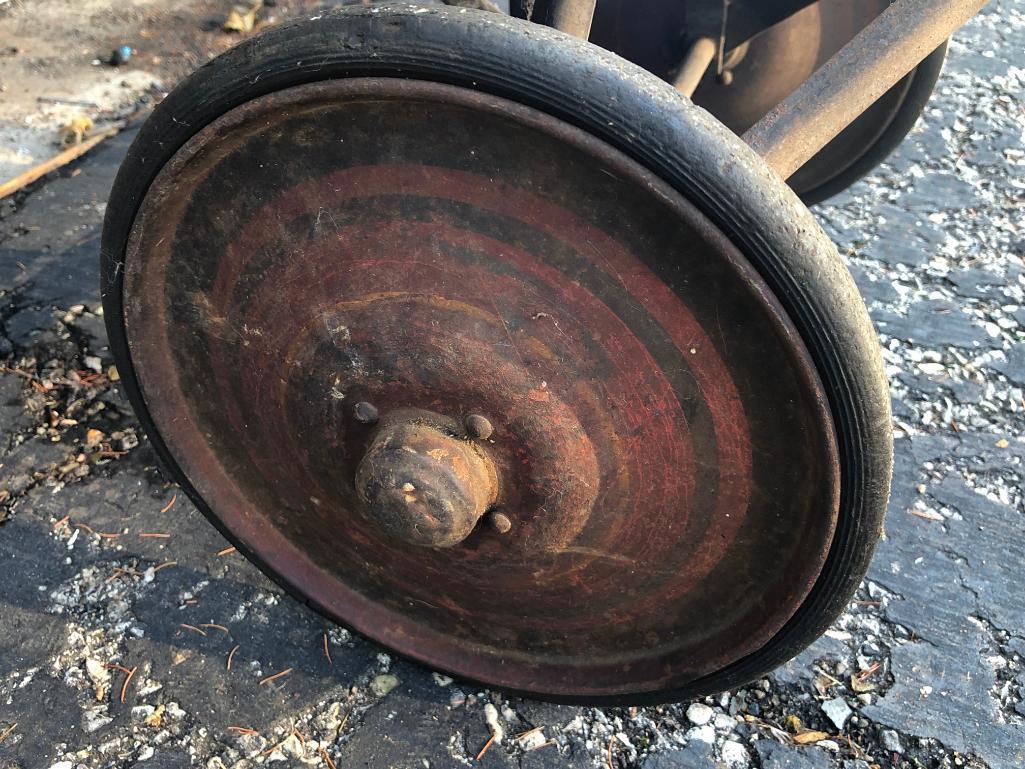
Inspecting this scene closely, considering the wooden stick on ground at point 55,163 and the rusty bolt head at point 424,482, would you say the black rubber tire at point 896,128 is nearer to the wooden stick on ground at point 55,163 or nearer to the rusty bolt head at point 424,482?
the rusty bolt head at point 424,482

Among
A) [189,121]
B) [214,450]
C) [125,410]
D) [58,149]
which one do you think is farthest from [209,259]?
[58,149]

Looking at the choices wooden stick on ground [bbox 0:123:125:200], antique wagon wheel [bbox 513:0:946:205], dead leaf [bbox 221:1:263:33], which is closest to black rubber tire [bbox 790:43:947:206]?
antique wagon wheel [bbox 513:0:946:205]

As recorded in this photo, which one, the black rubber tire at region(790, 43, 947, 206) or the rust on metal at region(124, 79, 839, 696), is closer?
the rust on metal at region(124, 79, 839, 696)

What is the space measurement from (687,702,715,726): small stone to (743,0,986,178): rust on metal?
120 centimetres

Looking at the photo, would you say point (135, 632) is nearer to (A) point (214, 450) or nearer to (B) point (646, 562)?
(A) point (214, 450)

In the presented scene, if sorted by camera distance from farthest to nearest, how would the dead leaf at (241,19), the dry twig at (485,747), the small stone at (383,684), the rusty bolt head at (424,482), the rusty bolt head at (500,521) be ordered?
1. the dead leaf at (241,19)
2. the small stone at (383,684)
3. the dry twig at (485,747)
4. the rusty bolt head at (500,521)
5. the rusty bolt head at (424,482)

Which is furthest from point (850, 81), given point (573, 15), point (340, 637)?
point (340, 637)

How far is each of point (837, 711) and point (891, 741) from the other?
0.41 feet

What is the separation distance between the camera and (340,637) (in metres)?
2.12

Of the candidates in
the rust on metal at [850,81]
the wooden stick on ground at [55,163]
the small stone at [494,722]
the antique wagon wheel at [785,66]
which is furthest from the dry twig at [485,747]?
the wooden stick on ground at [55,163]

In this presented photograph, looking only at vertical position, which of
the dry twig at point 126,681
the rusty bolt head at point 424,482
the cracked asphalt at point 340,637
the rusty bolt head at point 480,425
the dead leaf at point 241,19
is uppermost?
the rusty bolt head at point 480,425

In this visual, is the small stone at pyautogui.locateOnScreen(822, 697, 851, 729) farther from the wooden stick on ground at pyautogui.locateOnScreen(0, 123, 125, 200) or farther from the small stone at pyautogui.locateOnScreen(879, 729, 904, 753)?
the wooden stick on ground at pyautogui.locateOnScreen(0, 123, 125, 200)

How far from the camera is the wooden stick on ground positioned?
11.1 ft

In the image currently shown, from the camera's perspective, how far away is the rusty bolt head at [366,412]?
156 cm
